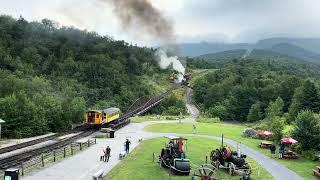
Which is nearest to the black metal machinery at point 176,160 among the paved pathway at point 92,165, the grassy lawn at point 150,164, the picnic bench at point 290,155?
the grassy lawn at point 150,164

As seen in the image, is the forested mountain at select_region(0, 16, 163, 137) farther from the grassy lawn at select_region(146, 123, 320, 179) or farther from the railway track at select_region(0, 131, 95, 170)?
the grassy lawn at select_region(146, 123, 320, 179)

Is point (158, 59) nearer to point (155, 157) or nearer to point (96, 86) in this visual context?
point (96, 86)

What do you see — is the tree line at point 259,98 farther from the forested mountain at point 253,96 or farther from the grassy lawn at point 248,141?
the grassy lawn at point 248,141

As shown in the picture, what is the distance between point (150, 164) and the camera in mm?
41219

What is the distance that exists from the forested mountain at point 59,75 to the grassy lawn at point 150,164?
21.7 metres

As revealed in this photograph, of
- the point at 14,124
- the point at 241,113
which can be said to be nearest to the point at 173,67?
the point at 241,113

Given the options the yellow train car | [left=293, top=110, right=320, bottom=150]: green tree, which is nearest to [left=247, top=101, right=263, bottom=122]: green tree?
the yellow train car

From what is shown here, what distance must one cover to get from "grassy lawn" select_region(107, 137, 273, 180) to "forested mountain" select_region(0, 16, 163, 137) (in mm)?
21707

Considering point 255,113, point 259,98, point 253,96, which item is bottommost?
point 255,113

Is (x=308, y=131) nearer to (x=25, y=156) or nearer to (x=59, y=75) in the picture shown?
(x=25, y=156)

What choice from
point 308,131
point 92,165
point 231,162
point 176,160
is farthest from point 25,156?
point 308,131

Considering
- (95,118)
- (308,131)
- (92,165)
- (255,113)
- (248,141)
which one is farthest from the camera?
(255,113)

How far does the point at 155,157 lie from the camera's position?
45.6m

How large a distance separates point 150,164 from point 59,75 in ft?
360
